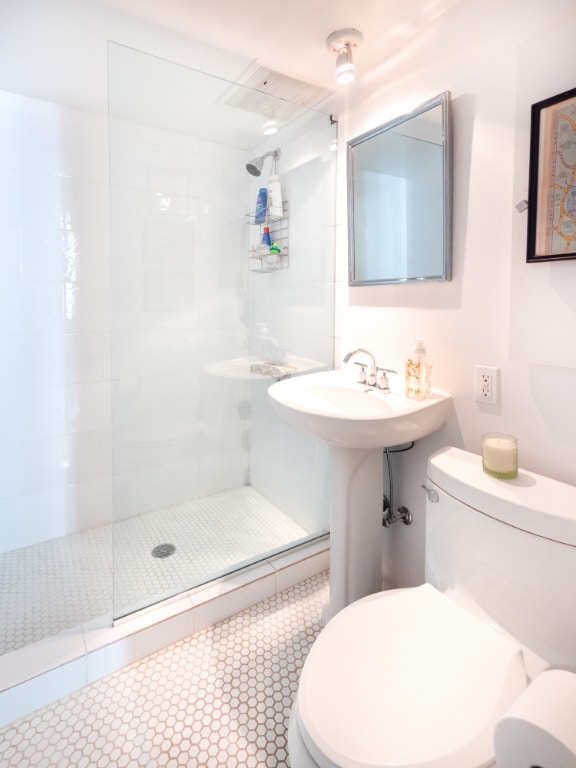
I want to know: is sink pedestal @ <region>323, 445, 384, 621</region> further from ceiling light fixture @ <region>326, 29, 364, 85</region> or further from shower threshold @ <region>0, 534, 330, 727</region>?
ceiling light fixture @ <region>326, 29, 364, 85</region>

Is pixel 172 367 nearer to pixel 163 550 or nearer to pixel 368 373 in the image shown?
pixel 163 550

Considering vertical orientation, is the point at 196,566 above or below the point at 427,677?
below

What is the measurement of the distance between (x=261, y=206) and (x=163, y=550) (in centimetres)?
169

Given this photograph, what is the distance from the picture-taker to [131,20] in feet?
4.61

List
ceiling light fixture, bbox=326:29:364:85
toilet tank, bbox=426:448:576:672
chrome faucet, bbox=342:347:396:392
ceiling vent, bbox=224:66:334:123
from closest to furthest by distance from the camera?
toilet tank, bbox=426:448:576:672 < ceiling light fixture, bbox=326:29:364:85 < chrome faucet, bbox=342:347:396:392 < ceiling vent, bbox=224:66:334:123

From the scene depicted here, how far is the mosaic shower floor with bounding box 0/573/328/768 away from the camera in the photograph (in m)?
1.14

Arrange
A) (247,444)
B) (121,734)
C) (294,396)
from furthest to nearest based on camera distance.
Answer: (247,444)
(294,396)
(121,734)

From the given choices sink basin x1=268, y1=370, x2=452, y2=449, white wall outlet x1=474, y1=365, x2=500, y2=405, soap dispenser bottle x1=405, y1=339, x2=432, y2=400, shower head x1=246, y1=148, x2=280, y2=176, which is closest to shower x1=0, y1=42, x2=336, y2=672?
shower head x1=246, y1=148, x2=280, y2=176

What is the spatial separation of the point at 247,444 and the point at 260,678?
3.61 ft

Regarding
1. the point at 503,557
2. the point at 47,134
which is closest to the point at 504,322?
the point at 503,557

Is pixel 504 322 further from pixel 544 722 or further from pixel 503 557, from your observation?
pixel 544 722

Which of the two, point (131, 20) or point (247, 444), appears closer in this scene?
point (131, 20)

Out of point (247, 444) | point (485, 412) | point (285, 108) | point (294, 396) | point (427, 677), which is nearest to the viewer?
point (427, 677)

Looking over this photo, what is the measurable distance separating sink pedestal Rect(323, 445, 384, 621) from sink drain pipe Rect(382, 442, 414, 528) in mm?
143
